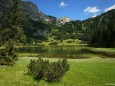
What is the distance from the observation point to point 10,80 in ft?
79.0

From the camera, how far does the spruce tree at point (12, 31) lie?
4193 centimetres

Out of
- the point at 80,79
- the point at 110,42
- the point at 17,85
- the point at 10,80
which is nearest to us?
the point at 17,85

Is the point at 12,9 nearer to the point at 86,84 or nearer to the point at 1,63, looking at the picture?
the point at 1,63

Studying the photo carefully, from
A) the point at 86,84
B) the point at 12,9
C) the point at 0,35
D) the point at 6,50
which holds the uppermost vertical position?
the point at 12,9

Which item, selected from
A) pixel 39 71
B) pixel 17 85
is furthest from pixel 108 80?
pixel 17 85

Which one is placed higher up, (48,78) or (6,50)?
(6,50)

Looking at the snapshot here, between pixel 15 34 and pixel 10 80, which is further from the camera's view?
pixel 15 34

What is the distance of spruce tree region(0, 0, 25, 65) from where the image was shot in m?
41.9

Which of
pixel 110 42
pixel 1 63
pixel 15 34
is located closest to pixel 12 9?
pixel 15 34

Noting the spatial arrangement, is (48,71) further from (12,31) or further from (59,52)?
(59,52)

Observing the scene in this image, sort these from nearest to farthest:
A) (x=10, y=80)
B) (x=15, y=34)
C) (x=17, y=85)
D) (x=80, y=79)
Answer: (x=17, y=85), (x=10, y=80), (x=80, y=79), (x=15, y=34)

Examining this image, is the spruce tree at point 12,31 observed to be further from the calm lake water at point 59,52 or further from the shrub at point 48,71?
the shrub at point 48,71

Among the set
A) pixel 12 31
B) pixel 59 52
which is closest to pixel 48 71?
pixel 12 31

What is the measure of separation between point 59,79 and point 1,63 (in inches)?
710
